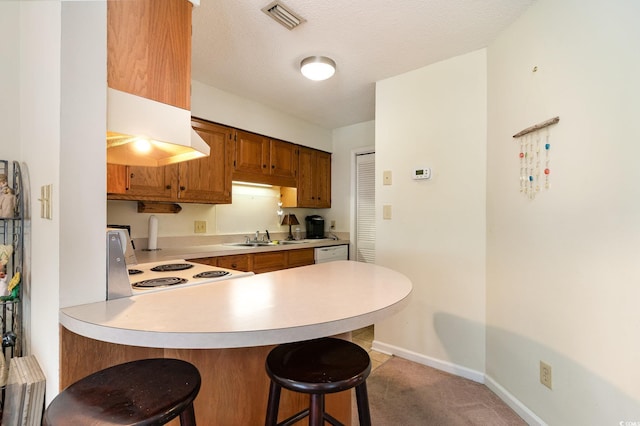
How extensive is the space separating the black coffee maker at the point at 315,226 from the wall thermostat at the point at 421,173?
5.91ft

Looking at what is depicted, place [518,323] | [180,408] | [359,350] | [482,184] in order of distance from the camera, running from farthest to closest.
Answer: [482,184] < [518,323] < [359,350] < [180,408]

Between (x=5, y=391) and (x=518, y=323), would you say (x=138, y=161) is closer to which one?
(x=5, y=391)

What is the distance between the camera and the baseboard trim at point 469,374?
1.71m

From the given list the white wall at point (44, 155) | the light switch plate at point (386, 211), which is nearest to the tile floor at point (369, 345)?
the light switch plate at point (386, 211)

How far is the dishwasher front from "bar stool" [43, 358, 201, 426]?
2.55 metres

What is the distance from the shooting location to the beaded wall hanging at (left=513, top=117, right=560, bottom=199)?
1.62m

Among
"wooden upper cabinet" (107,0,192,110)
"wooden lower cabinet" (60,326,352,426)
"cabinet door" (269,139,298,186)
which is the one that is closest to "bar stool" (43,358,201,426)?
"wooden lower cabinet" (60,326,352,426)

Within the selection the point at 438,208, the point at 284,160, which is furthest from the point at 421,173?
the point at 284,160

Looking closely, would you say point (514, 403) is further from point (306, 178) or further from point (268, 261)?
point (306, 178)

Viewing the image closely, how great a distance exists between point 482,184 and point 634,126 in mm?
1010

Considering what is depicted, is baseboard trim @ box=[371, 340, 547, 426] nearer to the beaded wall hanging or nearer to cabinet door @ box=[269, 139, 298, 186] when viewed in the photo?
the beaded wall hanging

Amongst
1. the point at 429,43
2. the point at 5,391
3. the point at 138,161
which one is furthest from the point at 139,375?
the point at 429,43

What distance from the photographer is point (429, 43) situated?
2104mm

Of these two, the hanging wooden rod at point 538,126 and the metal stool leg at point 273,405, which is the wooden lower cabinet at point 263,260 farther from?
the hanging wooden rod at point 538,126
